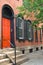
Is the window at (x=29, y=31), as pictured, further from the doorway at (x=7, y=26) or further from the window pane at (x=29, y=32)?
the doorway at (x=7, y=26)

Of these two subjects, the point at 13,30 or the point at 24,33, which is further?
the point at 24,33

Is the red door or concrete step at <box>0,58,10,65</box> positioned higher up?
the red door

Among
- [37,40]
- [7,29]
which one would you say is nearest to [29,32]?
[37,40]

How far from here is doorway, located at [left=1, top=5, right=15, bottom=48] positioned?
16.9 metres

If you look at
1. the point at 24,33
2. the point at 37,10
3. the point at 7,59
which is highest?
the point at 37,10

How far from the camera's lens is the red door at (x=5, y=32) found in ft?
55.0

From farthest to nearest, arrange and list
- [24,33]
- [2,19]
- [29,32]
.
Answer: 1. [29,32]
2. [24,33]
3. [2,19]

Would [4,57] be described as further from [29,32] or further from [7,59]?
[29,32]

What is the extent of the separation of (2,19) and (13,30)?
192cm

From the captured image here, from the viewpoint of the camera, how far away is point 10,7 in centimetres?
1770

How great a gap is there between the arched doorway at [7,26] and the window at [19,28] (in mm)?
720

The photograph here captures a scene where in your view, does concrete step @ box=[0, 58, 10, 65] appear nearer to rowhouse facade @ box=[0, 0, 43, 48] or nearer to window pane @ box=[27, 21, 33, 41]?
rowhouse facade @ box=[0, 0, 43, 48]

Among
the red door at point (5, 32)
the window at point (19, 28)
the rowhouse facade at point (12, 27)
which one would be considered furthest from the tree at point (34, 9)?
the window at point (19, 28)

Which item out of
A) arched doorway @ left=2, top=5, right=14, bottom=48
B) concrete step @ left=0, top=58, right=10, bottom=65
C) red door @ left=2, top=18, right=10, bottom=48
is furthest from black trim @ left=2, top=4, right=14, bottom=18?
concrete step @ left=0, top=58, right=10, bottom=65
